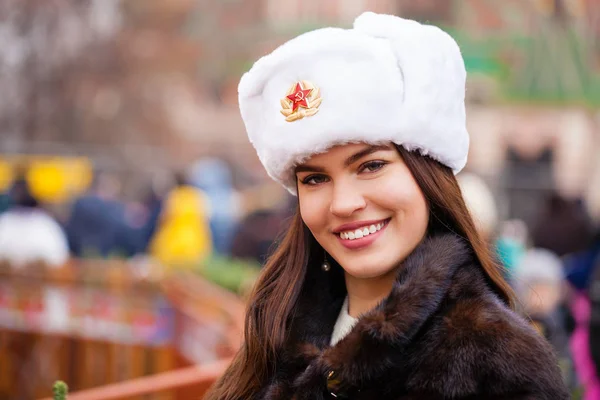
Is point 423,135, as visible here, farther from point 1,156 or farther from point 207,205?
point 1,156

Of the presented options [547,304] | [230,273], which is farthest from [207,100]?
[547,304]

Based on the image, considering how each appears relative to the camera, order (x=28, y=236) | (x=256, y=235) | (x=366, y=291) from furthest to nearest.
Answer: (x=256, y=235)
(x=28, y=236)
(x=366, y=291)

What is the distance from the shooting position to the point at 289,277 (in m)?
2.70

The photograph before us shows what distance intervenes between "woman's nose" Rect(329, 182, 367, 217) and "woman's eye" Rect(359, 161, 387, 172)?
2.0 inches

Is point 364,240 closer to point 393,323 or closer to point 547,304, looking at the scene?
point 393,323

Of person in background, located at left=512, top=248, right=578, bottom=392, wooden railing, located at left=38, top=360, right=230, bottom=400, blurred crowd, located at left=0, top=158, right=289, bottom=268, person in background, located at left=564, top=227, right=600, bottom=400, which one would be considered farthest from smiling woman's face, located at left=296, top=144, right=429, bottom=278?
blurred crowd, located at left=0, top=158, right=289, bottom=268

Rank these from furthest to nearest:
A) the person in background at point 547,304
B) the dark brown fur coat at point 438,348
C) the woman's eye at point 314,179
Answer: the person in background at point 547,304 → the woman's eye at point 314,179 → the dark brown fur coat at point 438,348

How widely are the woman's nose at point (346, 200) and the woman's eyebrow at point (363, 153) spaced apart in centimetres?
6

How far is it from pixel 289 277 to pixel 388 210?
0.49 metres

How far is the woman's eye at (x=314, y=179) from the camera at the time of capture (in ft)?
7.93

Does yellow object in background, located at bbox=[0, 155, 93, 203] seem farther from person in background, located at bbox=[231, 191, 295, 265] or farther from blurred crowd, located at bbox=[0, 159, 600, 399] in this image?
person in background, located at bbox=[231, 191, 295, 265]

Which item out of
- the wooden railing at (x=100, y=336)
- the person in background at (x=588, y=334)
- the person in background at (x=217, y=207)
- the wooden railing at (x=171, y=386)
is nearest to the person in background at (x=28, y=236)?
→ the wooden railing at (x=100, y=336)

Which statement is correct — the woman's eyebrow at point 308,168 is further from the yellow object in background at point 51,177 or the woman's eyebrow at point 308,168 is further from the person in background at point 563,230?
the person in background at point 563,230

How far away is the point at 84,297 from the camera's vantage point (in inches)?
316
